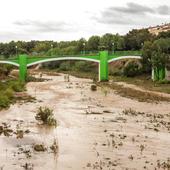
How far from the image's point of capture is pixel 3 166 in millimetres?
15117

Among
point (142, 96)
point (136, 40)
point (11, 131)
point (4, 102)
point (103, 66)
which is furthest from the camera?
point (136, 40)

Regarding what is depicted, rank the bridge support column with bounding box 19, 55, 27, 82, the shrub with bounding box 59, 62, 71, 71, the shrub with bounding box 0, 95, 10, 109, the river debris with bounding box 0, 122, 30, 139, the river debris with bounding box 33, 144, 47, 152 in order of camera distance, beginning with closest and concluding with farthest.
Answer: the river debris with bounding box 33, 144, 47, 152
the river debris with bounding box 0, 122, 30, 139
the shrub with bounding box 0, 95, 10, 109
the bridge support column with bounding box 19, 55, 27, 82
the shrub with bounding box 59, 62, 71, 71

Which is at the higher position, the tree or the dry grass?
the tree

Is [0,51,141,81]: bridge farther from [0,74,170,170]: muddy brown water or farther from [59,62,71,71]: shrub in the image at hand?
[59,62,71,71]: shrub

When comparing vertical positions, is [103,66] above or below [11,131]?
above

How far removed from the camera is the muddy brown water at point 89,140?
1569cm

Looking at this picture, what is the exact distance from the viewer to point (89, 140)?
19.7 metres

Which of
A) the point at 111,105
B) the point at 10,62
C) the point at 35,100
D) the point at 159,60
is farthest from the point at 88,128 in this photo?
the point at 10,62

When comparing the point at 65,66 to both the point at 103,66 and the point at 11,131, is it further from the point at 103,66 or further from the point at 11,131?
the point at 11,131

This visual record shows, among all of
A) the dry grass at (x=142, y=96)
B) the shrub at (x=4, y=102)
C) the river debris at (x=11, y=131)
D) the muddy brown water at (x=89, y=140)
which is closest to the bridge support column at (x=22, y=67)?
the dry grass at (x=142, y=96)

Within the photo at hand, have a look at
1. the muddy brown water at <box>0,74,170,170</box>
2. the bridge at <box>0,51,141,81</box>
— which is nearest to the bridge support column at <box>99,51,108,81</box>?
the bridge at <box>0,51,141,81</box>

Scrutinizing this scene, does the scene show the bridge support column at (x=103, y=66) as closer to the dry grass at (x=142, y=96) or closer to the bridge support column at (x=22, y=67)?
the bridge support column at (x=22, y=67)

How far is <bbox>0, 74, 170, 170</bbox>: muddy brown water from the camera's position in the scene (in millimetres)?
15688

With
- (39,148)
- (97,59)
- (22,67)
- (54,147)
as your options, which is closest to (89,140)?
(54,147)
